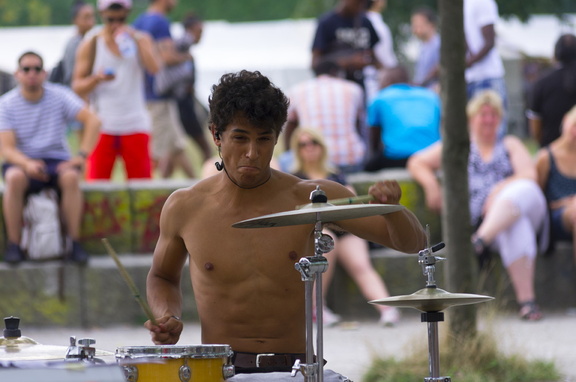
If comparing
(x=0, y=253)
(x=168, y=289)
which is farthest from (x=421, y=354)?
(x=0, y=253)

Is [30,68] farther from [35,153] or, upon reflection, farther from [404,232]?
[404,232]

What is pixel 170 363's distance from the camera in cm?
354

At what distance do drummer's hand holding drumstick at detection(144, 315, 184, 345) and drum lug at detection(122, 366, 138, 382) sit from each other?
0.35m

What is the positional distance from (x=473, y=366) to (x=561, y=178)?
2.92 meters

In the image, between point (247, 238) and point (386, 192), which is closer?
point (386, 192)

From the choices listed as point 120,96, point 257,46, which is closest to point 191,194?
point 120,96

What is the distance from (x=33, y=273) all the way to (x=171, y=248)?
Answer: 4.44 m

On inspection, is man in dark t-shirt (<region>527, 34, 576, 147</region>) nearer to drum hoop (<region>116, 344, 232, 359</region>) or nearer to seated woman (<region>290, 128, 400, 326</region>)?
seated woman (<region>290, 128, 400, 326</region>)

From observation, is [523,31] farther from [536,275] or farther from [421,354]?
[421,354]

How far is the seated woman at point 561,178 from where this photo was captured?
A: 29.0ft

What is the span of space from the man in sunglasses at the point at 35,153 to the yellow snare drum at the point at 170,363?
5.00m

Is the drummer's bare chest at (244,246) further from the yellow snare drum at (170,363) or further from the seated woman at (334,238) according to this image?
the seated woman at (334,238)

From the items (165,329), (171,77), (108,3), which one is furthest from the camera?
(171,77)

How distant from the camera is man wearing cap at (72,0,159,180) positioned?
30.8 feet
